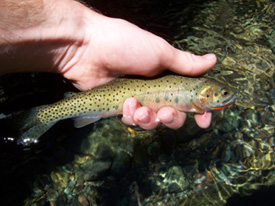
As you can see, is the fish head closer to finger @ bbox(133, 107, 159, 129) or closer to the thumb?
the thumb

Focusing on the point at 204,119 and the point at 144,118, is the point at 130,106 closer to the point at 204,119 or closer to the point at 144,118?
the point at 144,118

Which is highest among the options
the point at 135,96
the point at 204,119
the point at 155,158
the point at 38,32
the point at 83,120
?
the point at 38,32

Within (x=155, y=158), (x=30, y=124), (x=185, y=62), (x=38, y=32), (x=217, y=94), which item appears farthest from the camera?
(x=155, y=158)

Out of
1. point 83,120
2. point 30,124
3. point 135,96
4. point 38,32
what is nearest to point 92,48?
point 38,32

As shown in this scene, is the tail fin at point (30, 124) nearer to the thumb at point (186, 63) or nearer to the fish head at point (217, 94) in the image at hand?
the thumb at point (186, 63)

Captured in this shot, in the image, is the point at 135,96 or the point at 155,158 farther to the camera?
the point at 155,158

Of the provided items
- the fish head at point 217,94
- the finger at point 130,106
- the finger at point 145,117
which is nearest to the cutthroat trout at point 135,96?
the fish head at point 217,94

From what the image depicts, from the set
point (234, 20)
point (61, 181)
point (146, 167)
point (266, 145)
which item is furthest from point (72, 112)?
point (234, 20)

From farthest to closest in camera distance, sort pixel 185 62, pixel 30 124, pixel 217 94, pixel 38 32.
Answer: pixel 30 124, pixel 217 94, pixel 185 62, pixel 38 32
